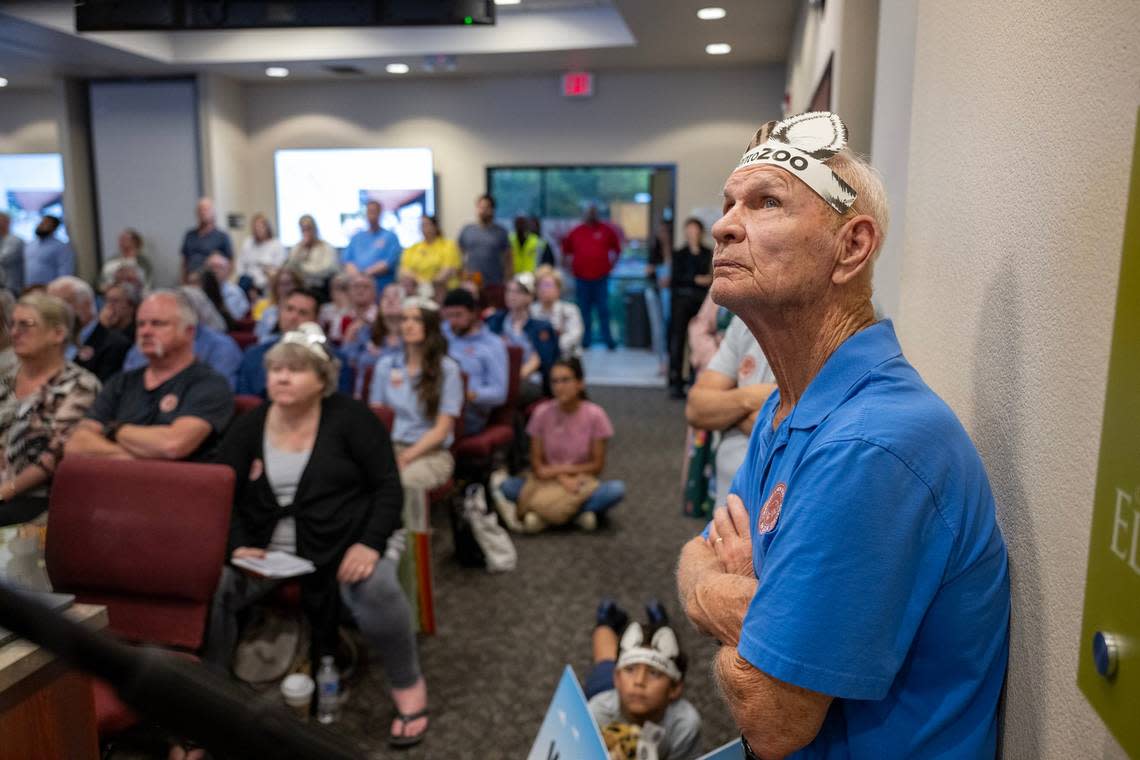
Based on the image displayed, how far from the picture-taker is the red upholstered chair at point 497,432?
183 inches

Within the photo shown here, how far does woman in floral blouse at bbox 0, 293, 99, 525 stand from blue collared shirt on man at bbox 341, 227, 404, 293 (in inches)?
259

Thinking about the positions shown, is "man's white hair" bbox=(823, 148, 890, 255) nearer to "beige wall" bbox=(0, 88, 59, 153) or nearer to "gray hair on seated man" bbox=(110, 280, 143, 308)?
"gray hair on seated man" bbox=(110, 280, 143, 308)

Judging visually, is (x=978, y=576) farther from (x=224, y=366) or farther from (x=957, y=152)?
(x=224, y=366)

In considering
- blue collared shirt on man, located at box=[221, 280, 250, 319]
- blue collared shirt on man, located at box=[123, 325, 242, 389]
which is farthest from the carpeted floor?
blue collared shirt on man, located at box=[221, 280, 250, 319]

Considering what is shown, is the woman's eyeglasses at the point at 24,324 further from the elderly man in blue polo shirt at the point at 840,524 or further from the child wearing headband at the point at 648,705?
the elderly man in blue polo shirt at the point at 840,524

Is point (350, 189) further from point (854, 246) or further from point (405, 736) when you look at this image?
point (854, 246)

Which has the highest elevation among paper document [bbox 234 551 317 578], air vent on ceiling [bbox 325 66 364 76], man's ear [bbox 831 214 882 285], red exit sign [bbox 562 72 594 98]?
air vent on ceiling [bbox 325 66 364 76]

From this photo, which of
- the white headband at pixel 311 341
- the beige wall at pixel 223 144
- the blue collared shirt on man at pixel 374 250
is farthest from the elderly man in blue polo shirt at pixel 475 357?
the beige wall at pixel 223 144

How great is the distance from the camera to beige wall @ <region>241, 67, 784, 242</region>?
10.2 meters

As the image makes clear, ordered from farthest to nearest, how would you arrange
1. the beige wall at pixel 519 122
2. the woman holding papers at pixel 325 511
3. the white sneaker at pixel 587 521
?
1. the beige wall at pixel 519 122
2. the white sneaker at pixel 587 521
3. the woman holding papers at pixel 325 511

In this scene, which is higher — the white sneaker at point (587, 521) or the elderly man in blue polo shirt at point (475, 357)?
the elderly man in blue polo shirt at point (475, 357)

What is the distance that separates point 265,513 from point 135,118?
930cm

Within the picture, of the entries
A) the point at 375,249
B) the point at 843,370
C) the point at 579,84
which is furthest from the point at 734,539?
the point at 579,84

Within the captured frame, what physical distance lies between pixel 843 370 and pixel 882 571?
27cm
